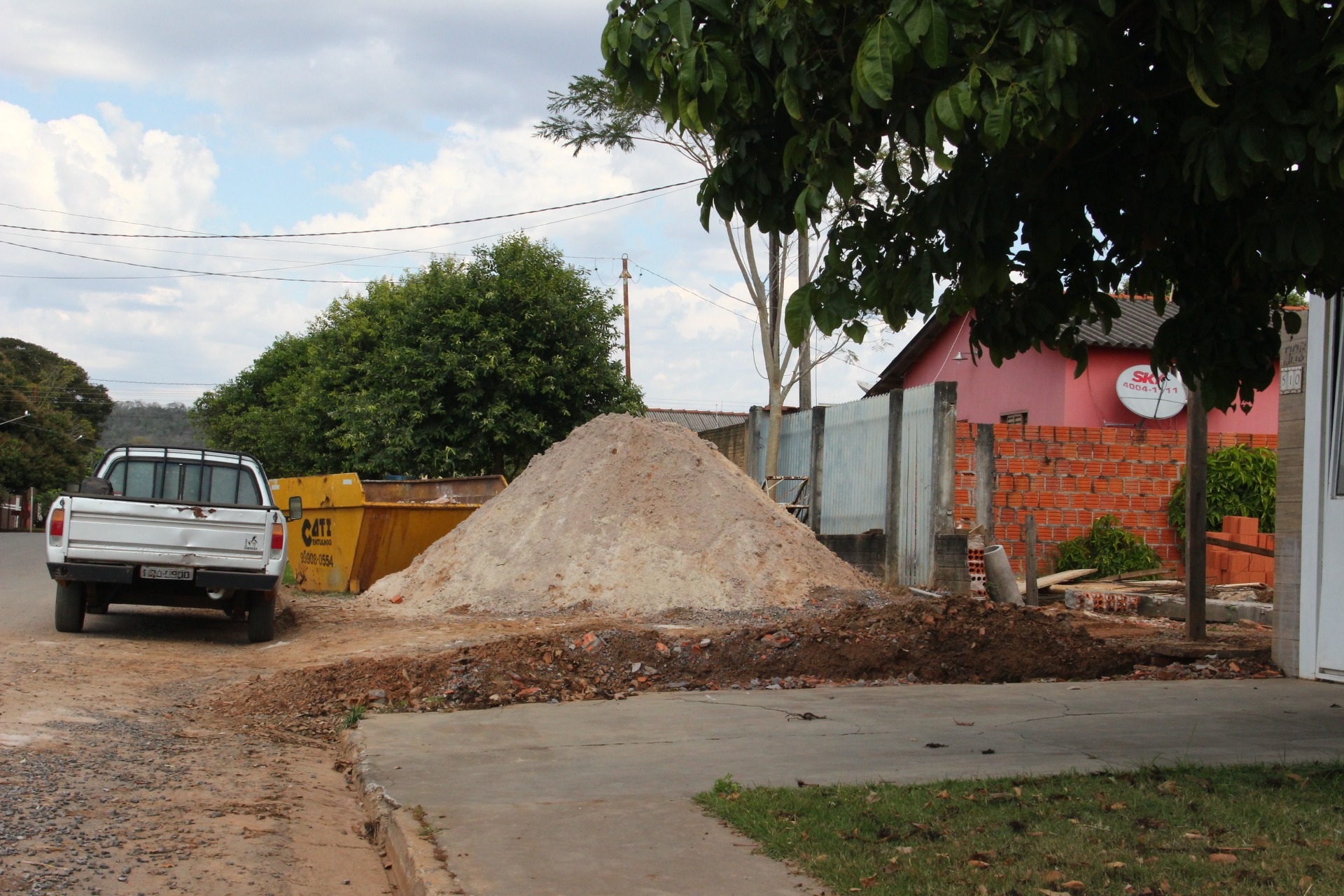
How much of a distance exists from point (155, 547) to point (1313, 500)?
9.61 m

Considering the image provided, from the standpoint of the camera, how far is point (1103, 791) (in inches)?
193

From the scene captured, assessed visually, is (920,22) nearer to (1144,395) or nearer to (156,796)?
(156,796)

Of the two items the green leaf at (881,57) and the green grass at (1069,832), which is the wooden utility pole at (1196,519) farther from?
the green leaf at (881,57)

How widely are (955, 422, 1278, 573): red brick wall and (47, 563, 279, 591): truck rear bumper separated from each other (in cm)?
889

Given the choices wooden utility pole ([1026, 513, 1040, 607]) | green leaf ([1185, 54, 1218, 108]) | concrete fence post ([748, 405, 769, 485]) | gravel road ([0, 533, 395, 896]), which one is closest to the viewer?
green leaf ([1185, 54, 1218, 108])

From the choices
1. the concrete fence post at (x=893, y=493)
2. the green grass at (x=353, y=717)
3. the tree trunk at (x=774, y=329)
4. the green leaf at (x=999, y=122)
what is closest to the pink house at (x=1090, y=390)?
the tree trunk at (x=774, y=329)

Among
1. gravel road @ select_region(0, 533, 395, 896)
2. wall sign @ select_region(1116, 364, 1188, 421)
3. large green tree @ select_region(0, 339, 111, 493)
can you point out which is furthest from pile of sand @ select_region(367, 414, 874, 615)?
large green tree @ select_region(0, 339, 111, 493)

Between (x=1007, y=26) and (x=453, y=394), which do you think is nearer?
(x=1007, y=26)

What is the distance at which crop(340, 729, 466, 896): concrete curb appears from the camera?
3.88 metres

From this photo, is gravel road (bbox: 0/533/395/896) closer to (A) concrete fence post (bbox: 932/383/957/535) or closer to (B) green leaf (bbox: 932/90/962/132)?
(B) green leaf (bbox: 932/90/962/132)

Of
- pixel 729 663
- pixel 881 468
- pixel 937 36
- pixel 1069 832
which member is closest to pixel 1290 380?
pixel 729 663

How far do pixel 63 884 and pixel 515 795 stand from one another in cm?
184

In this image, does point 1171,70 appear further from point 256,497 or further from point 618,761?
point 256,497

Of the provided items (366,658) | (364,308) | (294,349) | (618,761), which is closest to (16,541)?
(364,308)
